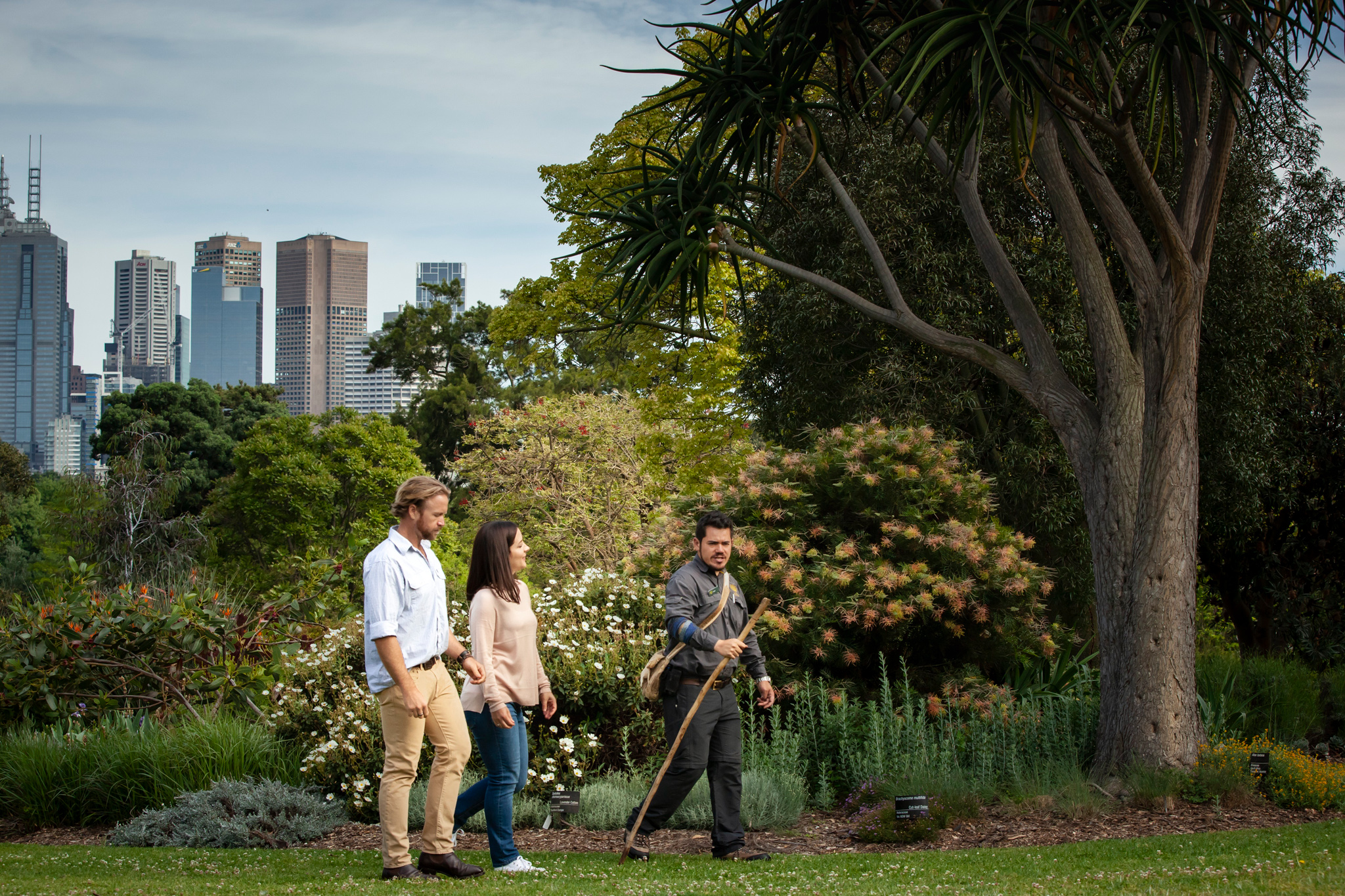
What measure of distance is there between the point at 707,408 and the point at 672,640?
13903mm

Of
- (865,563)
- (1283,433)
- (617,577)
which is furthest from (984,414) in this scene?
(617,577)

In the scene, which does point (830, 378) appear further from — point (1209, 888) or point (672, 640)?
point (1209, 888)

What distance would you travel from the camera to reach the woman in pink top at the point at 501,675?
5266mm

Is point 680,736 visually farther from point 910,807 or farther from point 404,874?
point 910,807

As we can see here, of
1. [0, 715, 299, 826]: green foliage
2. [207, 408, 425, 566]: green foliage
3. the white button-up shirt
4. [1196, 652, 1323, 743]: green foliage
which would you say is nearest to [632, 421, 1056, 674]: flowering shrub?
[1196, 652, 1323, 743]: green foliage

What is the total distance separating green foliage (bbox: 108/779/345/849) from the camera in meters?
6.63

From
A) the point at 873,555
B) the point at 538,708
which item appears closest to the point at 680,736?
the point at 538,708

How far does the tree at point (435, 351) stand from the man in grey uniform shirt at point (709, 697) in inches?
1491

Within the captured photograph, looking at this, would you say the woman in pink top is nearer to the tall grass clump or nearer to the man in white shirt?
the man in white shirt

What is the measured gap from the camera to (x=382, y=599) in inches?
190

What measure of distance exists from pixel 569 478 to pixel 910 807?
16.2 meters

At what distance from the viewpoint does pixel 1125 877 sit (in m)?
5.04

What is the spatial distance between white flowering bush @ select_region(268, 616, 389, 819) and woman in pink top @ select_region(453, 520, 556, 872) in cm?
196

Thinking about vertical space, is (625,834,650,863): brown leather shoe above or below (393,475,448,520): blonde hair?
below
